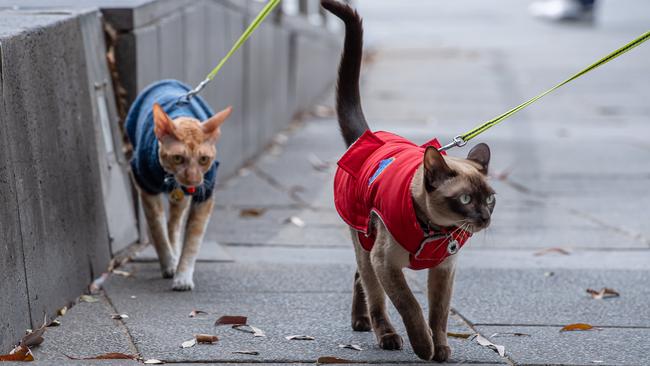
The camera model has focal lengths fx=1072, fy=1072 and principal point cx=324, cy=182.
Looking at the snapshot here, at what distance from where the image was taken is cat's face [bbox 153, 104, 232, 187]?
5.04m

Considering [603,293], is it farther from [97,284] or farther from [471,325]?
[97,284]

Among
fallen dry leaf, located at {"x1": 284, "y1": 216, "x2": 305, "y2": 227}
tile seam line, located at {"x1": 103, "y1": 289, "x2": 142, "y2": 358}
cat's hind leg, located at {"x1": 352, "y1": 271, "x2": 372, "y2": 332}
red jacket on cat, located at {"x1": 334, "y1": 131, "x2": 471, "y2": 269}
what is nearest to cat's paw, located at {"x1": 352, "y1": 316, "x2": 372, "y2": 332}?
cat's hind leg, located at {"x1": 352, "y1": 271, "x2": 372, "y2": 332}

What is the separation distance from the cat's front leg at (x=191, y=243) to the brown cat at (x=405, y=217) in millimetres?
1081

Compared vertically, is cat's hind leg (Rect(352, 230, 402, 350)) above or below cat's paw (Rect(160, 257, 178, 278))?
above

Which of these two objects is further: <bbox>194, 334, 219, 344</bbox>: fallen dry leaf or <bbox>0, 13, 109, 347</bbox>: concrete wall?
<bbox>194, 334, 219, 344</bbox>: fallen dry leaf

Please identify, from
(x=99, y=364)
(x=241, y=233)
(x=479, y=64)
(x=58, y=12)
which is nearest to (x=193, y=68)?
(x=241, y=233)

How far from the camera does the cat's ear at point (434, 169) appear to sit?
369 cm

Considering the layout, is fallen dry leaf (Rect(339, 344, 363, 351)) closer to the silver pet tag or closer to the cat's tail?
the silver pet tag

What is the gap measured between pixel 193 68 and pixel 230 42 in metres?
1.61

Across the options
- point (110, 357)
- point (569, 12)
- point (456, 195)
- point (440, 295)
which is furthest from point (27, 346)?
point (569, 12)

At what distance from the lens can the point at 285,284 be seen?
545cm

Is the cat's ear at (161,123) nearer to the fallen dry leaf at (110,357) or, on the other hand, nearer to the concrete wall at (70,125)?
the concrete wall at (70,125)

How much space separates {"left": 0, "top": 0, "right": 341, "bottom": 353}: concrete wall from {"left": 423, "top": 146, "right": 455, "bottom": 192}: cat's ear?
1.59 metres

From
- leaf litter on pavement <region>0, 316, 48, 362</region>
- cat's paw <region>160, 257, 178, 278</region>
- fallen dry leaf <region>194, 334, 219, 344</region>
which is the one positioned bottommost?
cat's paw <region>160, 257, 178, 278</region>
